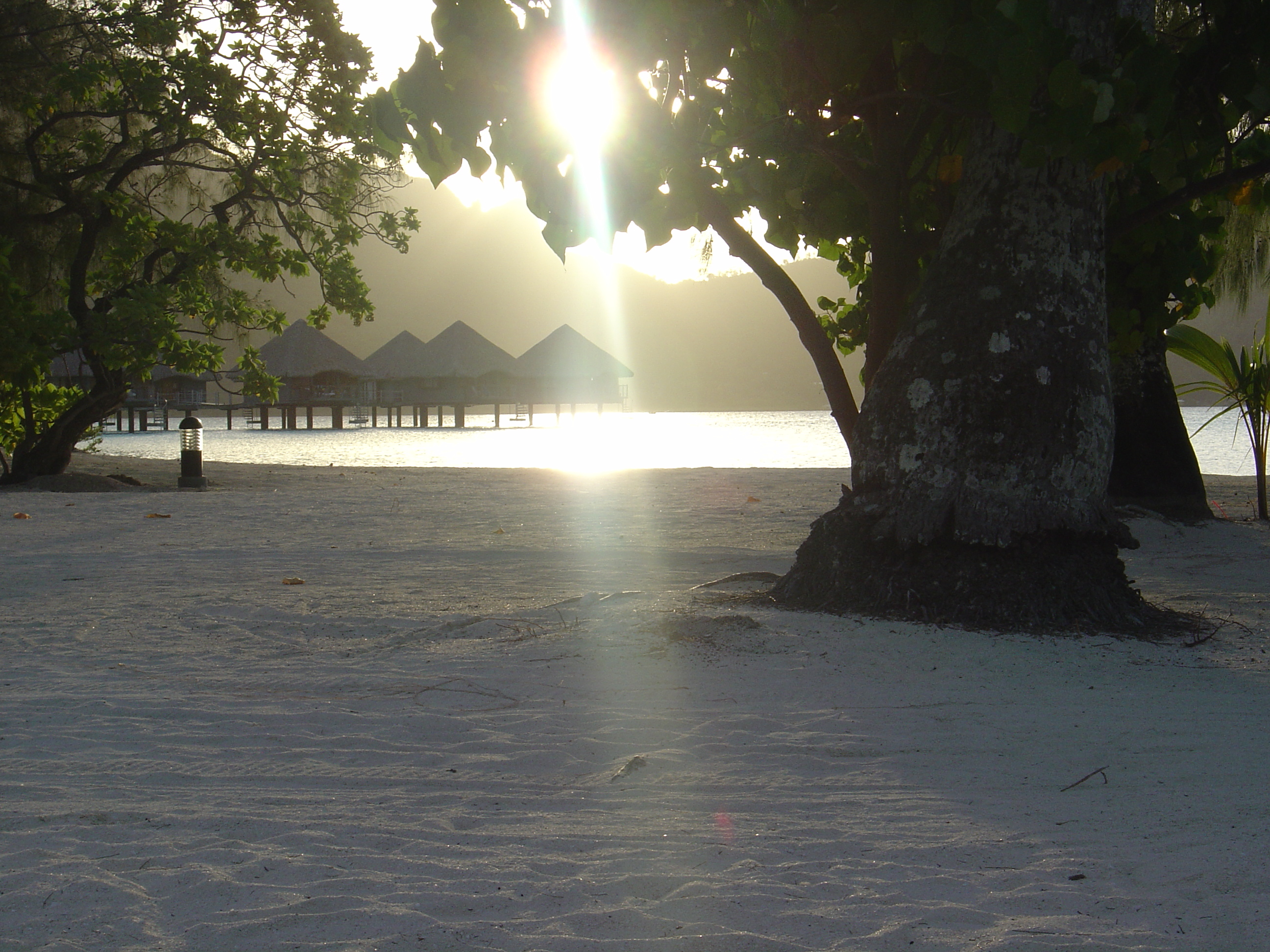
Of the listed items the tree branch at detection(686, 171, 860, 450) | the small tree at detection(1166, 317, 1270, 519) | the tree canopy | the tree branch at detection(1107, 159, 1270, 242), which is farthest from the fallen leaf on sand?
the small tree at detection(1166, 317, 1270, 519)

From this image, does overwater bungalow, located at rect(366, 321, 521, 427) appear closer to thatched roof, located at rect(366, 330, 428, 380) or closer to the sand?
thatched roof, located at rect(366, 330, 428, 380)

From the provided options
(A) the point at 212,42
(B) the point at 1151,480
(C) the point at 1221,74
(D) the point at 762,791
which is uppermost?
(A) the point at 212,42

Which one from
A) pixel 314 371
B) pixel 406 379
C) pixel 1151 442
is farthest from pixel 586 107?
pixel 406 379

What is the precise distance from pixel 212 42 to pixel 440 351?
3705cm

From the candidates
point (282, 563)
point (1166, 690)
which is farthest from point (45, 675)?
point (1166, 690)

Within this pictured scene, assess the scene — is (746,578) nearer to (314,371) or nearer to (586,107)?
(586,107)

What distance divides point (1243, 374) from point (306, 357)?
139 ft

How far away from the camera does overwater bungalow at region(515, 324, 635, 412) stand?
169 ft

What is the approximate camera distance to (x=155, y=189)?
12289 millimetres

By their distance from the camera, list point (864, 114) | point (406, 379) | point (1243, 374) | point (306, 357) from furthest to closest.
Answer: point (406, 379)
point (306, 357)
point (1243, 374)
point (864, 114)

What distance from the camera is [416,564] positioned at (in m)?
6.05

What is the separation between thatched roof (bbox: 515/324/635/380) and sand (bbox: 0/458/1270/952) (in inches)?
1837

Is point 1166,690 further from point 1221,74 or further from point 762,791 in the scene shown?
point 1221,74

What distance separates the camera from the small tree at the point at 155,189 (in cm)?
1037
